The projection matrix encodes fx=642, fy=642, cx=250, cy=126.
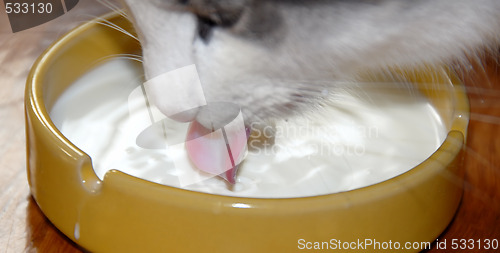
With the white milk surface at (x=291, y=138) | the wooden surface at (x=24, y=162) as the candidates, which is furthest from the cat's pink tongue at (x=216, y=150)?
the wooden surface at (x=24, y=162)

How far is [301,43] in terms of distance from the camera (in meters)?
0.43

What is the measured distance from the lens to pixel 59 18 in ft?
2.68

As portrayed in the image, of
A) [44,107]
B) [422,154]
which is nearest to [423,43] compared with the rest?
[422,154]

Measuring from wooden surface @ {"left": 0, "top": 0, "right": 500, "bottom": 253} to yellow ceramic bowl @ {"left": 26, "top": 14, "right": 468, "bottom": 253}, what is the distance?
3 centimetres

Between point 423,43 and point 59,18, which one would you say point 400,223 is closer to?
point 423,43

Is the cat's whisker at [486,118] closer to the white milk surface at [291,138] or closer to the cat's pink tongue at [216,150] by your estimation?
the white milk surface at [291,138]

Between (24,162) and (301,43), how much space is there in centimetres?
34

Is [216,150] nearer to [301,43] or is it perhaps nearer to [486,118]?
[301,43]

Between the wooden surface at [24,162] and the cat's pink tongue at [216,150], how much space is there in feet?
0.45

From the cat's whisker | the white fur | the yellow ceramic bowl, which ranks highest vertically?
the white fur

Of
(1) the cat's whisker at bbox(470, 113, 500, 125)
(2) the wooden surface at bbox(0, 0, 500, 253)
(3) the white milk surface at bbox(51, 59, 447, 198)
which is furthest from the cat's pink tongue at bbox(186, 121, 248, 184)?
(1) the cat's whisker at bbox(470, 113, 500, 125)

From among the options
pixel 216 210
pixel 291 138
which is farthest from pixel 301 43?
pixel 291 138

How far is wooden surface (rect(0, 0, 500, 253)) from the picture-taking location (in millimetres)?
557

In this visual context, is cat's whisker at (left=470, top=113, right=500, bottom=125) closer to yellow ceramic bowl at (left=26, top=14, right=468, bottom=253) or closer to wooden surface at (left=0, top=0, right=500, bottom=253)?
wooden surface at (left=0, top=0, right=500, bottom=253)
